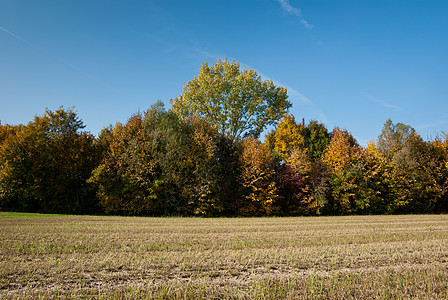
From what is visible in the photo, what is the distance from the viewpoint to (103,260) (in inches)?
268

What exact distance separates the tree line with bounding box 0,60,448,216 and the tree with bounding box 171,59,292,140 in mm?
10916

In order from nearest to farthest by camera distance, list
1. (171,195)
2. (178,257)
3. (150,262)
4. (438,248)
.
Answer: (150,262)
(178,257)
(438,248)
(171,195)

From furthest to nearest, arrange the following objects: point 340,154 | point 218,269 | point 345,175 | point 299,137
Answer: point 299,137 → point 340,154 → point 345,175 → point 218,269

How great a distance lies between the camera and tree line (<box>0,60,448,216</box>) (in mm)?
27766

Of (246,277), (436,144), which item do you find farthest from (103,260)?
(436,144)

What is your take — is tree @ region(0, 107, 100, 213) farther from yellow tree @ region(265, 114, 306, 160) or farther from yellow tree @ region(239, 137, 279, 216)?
yellow tree @ region(265, 114, 306, 160)

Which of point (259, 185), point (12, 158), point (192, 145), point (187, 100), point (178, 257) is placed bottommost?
point (178, 257)

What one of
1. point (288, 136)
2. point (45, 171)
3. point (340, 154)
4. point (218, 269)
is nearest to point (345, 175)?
point (340, 154)

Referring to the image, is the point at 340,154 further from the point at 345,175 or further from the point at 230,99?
the point at 230,99

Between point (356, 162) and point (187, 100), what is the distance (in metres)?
25.1

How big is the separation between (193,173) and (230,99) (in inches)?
687

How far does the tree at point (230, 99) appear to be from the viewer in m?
42.2

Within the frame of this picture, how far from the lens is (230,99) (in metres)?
42.2

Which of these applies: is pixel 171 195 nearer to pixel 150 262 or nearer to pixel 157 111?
pixel 157 111
